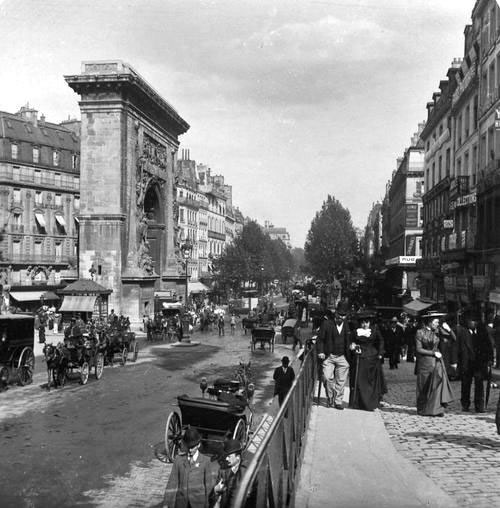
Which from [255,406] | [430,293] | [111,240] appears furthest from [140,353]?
[430,293]

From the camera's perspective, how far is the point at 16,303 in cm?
5250

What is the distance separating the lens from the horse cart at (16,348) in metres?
16.4

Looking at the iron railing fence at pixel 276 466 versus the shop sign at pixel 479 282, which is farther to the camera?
the shop sign at pixel 479 282

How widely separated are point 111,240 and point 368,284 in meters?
37.4

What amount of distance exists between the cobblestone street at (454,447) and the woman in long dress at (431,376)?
0.23 m

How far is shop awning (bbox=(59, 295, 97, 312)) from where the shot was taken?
3344cm

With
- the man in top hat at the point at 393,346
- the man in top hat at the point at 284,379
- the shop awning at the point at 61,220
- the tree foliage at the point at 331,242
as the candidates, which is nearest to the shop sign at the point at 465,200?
the man in top hat at the point at 393,346

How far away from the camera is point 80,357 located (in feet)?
57.7

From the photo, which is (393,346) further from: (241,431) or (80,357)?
(241,431)

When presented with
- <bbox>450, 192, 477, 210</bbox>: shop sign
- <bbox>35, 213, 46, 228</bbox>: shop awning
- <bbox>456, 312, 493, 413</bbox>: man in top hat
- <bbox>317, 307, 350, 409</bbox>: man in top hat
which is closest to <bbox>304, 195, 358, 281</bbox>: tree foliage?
<bbox>35, 213, 46, 228</bbox>: shop awning

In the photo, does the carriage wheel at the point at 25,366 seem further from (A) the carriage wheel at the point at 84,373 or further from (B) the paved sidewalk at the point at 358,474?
(B) the paved sidewalk at the point at 358,474

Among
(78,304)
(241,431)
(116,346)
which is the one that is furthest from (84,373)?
(78,304)

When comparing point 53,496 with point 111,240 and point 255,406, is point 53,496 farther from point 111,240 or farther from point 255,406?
point 111,240

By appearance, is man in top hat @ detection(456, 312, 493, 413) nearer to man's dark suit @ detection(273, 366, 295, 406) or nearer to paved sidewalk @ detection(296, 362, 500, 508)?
paved sidewalk @ detection(296, 362, 500, 508)
